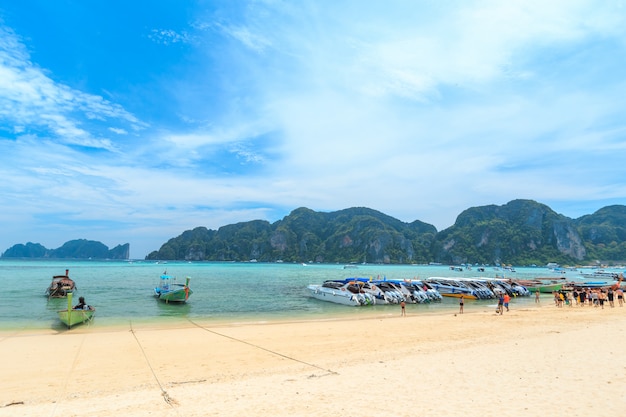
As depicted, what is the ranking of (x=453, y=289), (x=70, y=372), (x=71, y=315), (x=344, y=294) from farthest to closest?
1. (x=453, y=289)
2. (x=344, y=294)
3. (x=71, y=315)
4. (x=70, y=372)

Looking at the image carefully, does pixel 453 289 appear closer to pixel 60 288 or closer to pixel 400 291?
pixel 400 291

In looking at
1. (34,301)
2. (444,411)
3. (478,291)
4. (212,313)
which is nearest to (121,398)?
(444,411)

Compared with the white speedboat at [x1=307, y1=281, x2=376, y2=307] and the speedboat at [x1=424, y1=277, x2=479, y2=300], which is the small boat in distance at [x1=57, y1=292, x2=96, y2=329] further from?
the speedboat at [x1=424, y1=277, x2=479, y2=300]

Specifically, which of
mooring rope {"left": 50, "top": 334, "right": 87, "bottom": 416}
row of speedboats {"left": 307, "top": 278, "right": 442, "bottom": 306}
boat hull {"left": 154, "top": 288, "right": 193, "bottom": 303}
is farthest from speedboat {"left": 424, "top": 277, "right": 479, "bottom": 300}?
mooring rope {"left": 50, "top": 334, "right": 87, "bottom": 416}

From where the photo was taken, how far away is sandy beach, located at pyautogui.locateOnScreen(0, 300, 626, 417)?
8.44 meters

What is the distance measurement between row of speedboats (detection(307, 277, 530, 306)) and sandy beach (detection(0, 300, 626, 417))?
17.4m

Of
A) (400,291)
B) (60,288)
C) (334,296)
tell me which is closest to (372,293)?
(400,291)

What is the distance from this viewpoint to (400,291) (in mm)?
40656

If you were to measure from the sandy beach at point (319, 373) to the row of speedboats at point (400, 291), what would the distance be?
1741 cm

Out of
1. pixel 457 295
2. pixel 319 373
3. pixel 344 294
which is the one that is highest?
pixel 319 373

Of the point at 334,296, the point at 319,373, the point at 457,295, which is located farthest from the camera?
the point at 457,295

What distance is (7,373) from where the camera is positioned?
40.8 feet

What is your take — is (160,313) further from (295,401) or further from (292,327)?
(295,401)

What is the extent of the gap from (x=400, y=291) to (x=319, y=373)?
30.9 m
